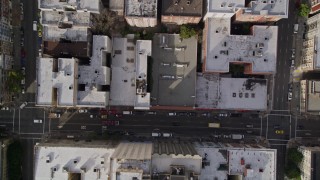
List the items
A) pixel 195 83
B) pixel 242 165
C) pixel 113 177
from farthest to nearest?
pixel 195 83, pixel 242 165, pixel 113 177

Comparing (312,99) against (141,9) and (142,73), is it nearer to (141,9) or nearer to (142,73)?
(142,73)

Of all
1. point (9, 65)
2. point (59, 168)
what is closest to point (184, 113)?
point (59, 168)

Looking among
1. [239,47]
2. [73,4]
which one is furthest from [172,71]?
[73,4]

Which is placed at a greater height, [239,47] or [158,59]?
[239,47]

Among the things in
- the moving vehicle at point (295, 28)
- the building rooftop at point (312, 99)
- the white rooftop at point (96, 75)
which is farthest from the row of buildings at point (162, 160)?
the moving vehicle at point (295, 28)

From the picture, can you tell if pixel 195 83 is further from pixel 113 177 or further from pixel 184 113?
pixel 113 177

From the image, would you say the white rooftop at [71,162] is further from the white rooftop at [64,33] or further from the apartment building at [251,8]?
the apartment building at [251,8]

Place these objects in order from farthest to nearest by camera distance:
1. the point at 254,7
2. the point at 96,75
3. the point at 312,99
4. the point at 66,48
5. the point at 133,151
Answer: the point at 312,99, the point at 96,75, the point at 66,48, the point at 254,7, the point at 133,151
